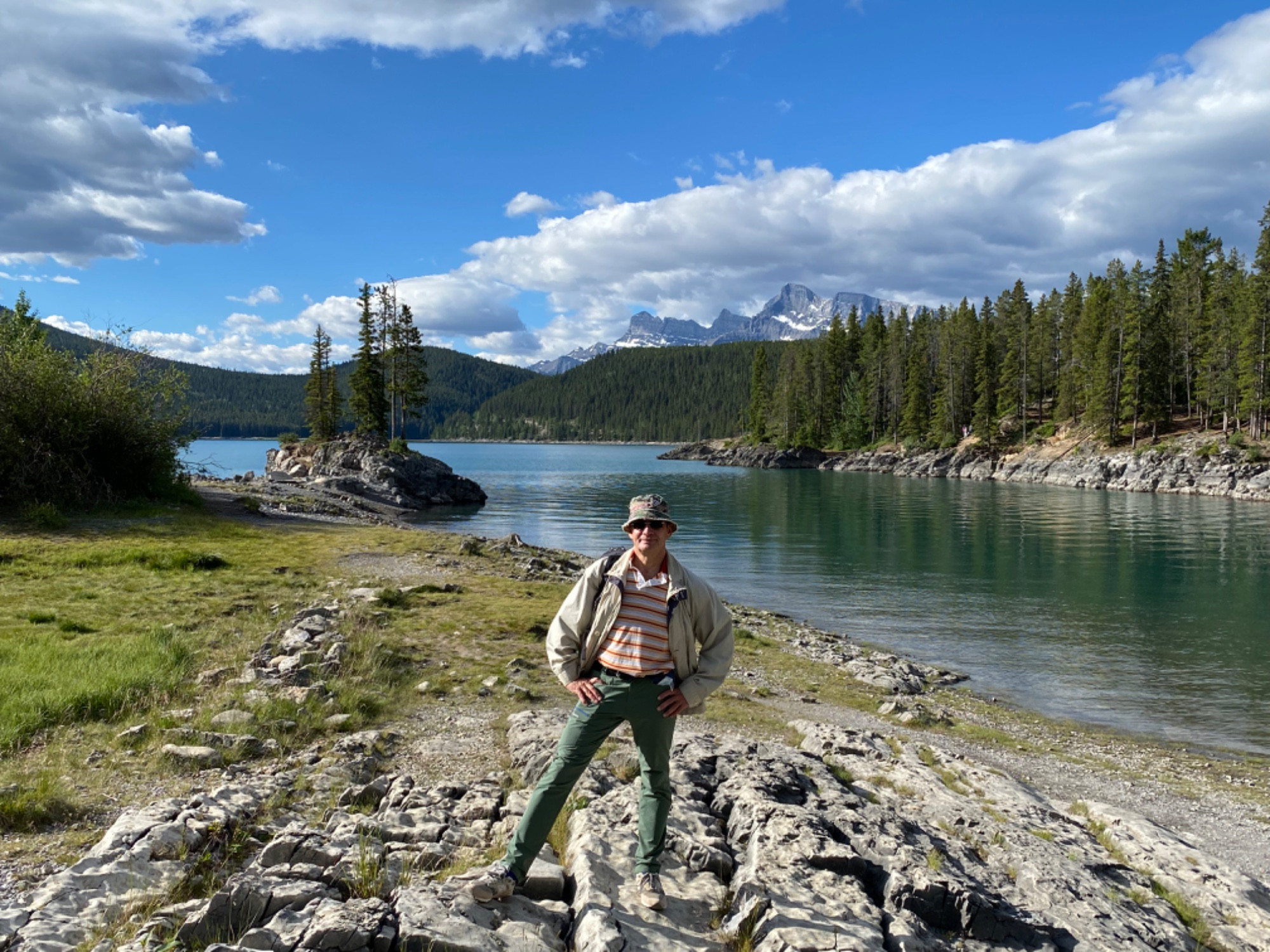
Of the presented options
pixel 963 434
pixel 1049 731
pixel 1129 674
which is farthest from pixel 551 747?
pixel 963 434

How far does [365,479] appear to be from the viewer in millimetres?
59750

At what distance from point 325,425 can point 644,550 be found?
7742cm

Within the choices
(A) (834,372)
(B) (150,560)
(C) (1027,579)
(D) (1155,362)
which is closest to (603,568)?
(B) (150,560)

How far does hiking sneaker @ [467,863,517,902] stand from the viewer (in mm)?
4969

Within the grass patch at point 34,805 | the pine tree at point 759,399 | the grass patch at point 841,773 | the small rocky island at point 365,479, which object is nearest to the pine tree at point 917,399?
the pine tree at point 759,399

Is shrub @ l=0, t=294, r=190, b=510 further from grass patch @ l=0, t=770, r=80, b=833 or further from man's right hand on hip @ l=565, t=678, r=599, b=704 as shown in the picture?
man's right hand on hip @ l=565, t=678, r=599, b=704

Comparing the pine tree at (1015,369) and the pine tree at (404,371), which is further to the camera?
the pine tree at (1015,369)

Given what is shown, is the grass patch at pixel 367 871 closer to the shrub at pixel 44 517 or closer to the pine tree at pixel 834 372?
the shrub at pixel 44 517

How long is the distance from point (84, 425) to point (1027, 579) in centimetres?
3637

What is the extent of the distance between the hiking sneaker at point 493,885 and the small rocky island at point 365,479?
4404 centimetres

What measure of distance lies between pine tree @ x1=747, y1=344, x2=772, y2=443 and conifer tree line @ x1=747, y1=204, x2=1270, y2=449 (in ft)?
0.91

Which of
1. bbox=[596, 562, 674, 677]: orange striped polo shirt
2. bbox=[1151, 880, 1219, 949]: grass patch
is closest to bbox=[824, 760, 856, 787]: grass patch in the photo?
bbox=[1151, 880, 1219, 949]: grass patch

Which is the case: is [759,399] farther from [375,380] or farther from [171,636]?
[171,636]

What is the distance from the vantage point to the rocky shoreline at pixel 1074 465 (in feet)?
215
